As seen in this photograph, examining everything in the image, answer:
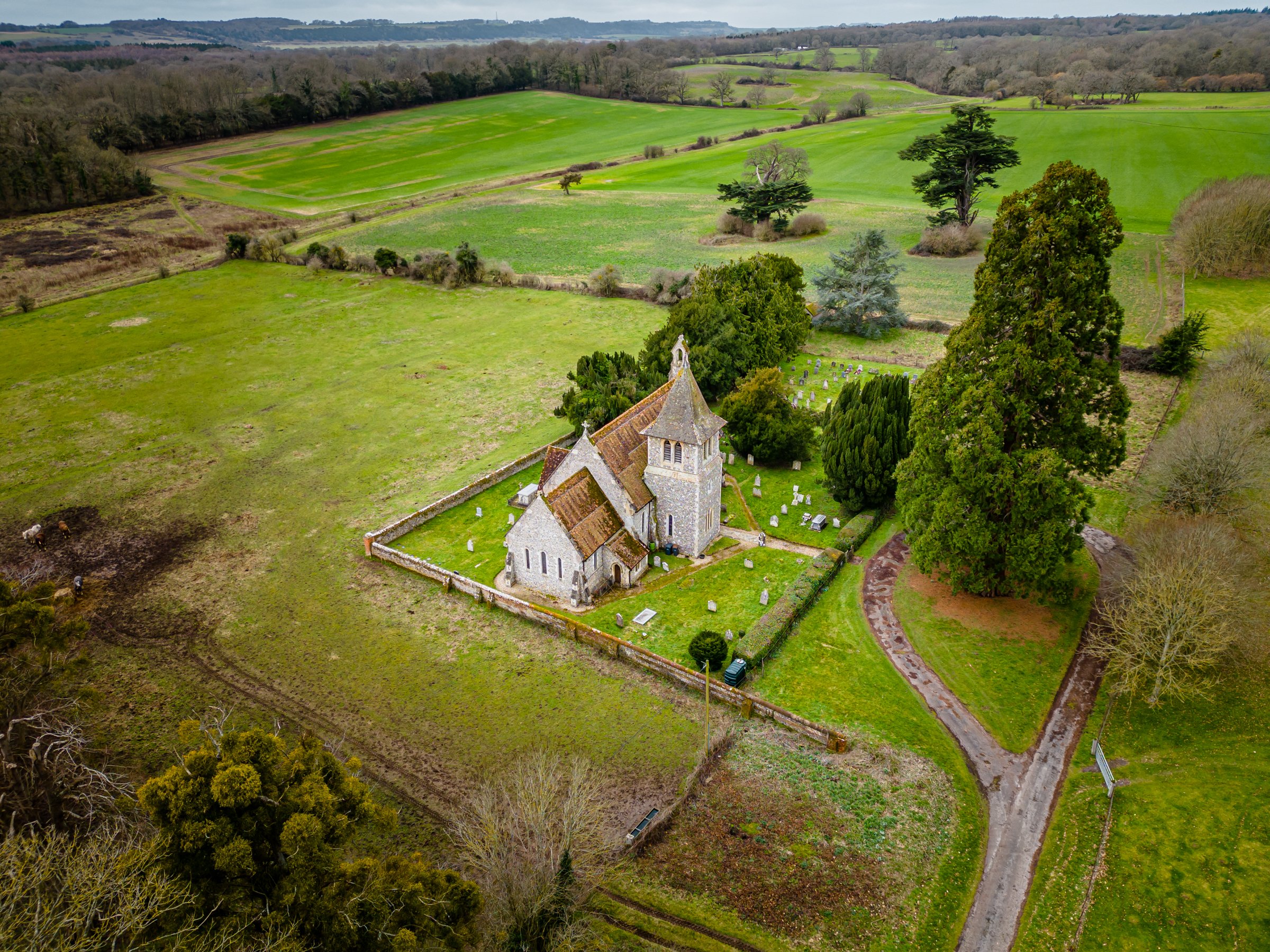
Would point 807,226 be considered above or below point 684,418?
above

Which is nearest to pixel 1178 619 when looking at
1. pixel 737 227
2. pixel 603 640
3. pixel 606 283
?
pixel 603 640

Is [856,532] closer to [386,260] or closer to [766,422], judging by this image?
[766,422]

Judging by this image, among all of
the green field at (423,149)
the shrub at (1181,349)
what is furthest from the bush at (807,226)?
the green field at (423,149)

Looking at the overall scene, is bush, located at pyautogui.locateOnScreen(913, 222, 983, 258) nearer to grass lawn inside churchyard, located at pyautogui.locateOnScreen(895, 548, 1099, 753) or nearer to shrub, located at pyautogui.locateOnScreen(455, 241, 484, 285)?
shrub, located at pyautogui.locateOnScreen(455, 241, 484, 285)

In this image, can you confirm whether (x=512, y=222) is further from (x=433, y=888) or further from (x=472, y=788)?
(x=433, y=888)

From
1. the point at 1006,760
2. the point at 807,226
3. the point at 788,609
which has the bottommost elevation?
the point at 1006,760

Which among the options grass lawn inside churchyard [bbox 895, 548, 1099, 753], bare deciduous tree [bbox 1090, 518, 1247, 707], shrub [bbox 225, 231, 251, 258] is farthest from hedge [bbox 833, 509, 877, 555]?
shrub [bbox 225, 231, 251, 258]
